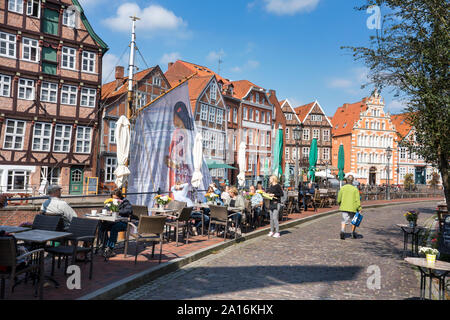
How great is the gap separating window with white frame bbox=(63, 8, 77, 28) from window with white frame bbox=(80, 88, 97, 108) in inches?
197


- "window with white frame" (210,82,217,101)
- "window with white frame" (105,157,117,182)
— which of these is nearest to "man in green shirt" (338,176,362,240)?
"window with white frame" (105,157,117,182)

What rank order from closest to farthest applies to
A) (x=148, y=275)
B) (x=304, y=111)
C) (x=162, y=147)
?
(x=148, y=275), (x=162, y=147), (x=304, y=111)

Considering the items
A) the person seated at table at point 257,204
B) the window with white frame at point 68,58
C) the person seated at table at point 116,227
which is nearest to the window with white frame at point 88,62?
A: the window with white frame at point 68,58

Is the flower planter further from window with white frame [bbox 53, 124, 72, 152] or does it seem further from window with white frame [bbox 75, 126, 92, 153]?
window with white frame [bbox 75, 126, 92, 153]

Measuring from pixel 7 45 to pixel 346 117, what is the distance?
53057mm

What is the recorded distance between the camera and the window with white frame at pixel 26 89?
26031 millimetres

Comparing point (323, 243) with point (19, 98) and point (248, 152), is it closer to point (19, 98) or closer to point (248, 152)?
point (19, 98)

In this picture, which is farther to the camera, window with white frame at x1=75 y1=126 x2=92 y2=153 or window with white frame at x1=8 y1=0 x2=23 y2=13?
window with white frame at x1=75 y1=126 x2=92 y2=153

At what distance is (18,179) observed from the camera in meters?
25.9

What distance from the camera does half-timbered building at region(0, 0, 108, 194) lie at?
2544cm

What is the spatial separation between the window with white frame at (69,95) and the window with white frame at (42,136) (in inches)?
90.3

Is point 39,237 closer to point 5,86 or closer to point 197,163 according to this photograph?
point 197,163

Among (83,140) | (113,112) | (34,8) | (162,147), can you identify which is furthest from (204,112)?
(162,147)
